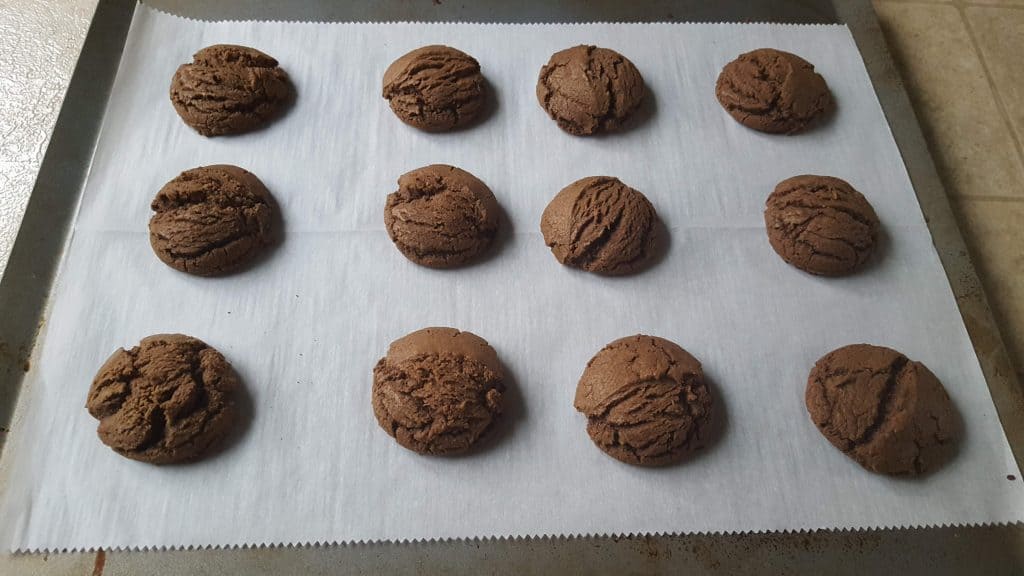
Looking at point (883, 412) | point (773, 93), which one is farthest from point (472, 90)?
point (883, 412)

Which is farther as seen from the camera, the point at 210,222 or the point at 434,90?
the point at 434,90

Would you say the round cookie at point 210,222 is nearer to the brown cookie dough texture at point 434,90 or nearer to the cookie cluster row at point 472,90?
the cookie cluster row at point 472,90

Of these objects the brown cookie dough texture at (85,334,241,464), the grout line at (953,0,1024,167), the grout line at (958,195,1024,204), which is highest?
the grout line at (953,0,1024,167)

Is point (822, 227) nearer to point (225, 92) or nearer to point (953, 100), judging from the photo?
point (953, 100)

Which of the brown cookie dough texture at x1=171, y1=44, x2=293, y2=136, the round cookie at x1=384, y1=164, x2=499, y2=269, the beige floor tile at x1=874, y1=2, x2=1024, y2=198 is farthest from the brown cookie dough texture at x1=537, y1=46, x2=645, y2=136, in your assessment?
the beige floor tile at x1=874, y1=2, x2=1024, y2=198

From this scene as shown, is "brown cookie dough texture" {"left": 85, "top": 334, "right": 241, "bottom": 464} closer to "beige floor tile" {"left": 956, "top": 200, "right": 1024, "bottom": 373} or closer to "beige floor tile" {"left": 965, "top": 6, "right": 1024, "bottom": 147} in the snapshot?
"beige floor tile" {"left": 956, "top": 200, "right": 1024, "bottom": 373}

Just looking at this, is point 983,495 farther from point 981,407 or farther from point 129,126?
point 129,126
